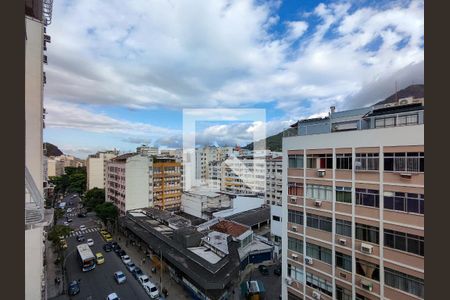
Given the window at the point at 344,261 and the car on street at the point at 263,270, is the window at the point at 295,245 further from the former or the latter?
the car on street at the point at 263,270

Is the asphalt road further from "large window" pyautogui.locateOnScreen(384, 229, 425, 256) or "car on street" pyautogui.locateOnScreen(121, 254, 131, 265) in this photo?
"large window" pyautogui.locateOnScreen(384, 229, 425, 256)

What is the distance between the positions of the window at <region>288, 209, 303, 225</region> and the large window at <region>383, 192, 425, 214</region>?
1683mm

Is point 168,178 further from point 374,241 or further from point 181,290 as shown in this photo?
point 374,241

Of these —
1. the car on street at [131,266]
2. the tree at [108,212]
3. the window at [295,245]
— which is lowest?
the car on street at [131,266]

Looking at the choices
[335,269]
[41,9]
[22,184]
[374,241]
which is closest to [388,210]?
[374,241]

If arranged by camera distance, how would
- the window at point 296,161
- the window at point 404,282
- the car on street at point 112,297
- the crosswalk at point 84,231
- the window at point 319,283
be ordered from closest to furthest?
the window at point 404,282 < the window at point 319,283 < the window at point 296,161 < the car on street at point 112,297 < the crosswalk at point 84,231

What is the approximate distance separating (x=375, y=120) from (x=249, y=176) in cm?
1585

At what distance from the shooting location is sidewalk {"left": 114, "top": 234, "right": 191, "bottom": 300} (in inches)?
308

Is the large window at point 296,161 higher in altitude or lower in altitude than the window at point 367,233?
higher

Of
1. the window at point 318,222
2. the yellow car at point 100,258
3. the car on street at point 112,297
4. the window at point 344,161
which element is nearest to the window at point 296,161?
the window at point 344,161

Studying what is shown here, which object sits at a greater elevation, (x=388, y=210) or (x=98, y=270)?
(x=388, y=210)

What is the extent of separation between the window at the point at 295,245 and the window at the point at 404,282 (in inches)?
63.0

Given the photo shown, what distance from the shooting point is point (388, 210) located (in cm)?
383

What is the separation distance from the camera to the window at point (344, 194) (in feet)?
14.2
